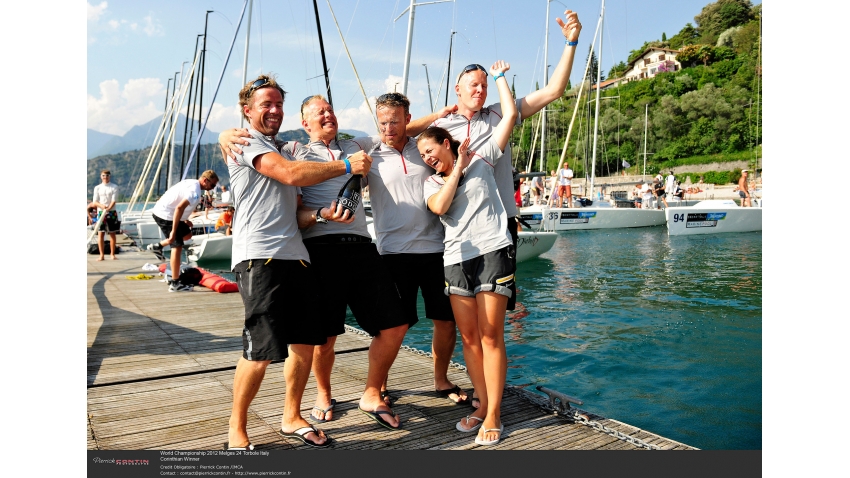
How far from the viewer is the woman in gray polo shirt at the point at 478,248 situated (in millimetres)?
3189

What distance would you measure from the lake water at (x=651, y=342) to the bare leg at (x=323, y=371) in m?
2.54

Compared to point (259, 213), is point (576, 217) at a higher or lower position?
higher


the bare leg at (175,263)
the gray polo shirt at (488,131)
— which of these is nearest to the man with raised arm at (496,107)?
the gray polo shirt at (488,131)

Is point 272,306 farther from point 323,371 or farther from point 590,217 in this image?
point 590,217

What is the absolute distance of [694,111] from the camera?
50.7 m

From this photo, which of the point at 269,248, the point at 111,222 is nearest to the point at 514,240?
the point at 269,248

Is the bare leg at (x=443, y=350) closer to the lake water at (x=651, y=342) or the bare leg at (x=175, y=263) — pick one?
the lake water at (x=651, y=342)

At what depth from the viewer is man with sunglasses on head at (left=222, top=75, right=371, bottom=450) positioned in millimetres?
2916

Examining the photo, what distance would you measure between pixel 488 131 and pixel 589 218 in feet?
77.0

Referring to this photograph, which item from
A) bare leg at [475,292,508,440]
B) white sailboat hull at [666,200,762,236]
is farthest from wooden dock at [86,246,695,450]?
white sailboat hull at [666,200,762,236]

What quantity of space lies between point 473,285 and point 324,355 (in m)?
0.98

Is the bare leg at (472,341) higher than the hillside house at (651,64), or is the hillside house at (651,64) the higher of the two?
the hillside house at (651,64)

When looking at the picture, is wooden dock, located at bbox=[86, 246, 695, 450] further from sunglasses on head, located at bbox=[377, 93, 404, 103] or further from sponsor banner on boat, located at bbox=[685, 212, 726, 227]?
sponsor banner on boat, located at bbox=[685, 212, 726, 227]

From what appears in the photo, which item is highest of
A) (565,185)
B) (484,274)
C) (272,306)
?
(565,185)
